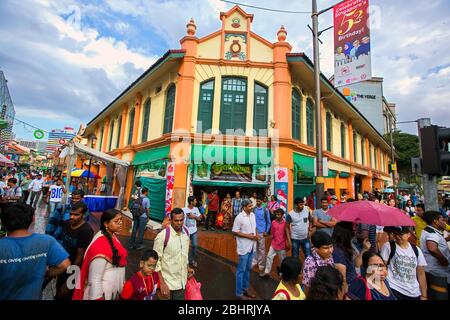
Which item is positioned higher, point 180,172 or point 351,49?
point 351,49

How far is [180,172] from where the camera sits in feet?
33.6

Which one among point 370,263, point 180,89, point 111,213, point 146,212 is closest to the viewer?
point 111,213

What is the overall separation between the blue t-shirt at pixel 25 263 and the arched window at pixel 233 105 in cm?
905

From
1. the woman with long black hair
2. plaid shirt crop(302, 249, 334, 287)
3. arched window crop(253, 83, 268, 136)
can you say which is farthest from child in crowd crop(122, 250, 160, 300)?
arched window crop(253, 83, 268, 136)

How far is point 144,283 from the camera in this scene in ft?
7.54

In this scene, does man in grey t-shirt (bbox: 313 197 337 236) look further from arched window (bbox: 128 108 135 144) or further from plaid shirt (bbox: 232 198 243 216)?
arched window (bbox: 128 108 135 144)

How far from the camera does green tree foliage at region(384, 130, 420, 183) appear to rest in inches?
1276

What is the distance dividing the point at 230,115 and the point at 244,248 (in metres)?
7.70

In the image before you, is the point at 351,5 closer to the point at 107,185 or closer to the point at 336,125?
the point at 336,125

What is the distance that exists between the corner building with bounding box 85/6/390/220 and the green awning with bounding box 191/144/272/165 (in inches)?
1.8

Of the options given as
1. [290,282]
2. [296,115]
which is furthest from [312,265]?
[296,115]

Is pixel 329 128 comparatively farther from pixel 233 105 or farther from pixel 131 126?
pixel 131 126

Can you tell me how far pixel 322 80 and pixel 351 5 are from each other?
15.6 ft
